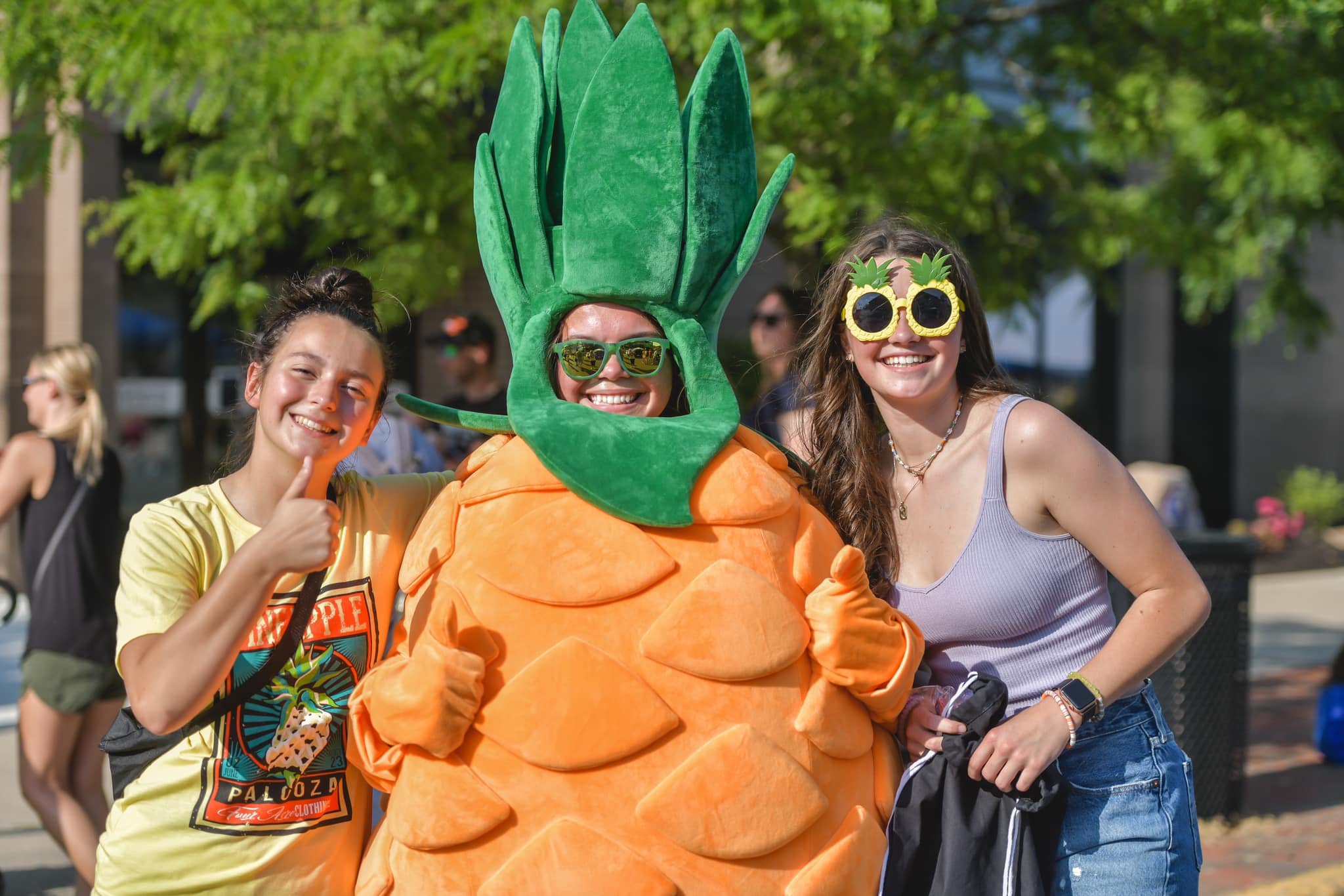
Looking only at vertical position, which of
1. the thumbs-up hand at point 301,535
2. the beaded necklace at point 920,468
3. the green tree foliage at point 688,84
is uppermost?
the green tree foliage at point 688,84

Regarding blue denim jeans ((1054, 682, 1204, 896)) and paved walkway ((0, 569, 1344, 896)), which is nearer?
blue denim jeans ((1054, 682, 1204, 896))

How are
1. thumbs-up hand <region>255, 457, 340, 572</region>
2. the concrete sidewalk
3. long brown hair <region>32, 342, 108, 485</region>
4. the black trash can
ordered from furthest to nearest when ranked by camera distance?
the black trash can, the concrete sidewalk, long brown hair <region>32, 342, 108, 485</region>, thumbs-up hand <region>255, 457, 340, 572</region>

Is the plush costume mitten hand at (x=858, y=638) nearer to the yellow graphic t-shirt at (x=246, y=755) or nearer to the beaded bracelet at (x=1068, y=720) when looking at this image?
the beaded bracelet at (x=1068, y=720)

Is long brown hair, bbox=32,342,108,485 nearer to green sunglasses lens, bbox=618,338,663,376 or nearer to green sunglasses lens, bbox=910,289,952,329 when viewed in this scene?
green sunglasses lens, bbox=618,338,663,376

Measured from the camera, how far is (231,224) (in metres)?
5.02

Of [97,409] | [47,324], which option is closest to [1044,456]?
[97,409]

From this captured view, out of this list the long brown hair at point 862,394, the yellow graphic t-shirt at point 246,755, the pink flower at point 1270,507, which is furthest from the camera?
the pink flower at point 1270,507

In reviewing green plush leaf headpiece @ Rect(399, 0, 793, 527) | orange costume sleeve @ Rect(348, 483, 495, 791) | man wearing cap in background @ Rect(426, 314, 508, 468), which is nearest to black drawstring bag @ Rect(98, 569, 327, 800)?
orange costume sleeve @ Rect(348, 483, 495, 791)

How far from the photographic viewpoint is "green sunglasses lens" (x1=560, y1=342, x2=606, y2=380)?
237cm

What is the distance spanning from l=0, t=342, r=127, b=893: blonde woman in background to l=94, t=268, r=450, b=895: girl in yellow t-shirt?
2.21m

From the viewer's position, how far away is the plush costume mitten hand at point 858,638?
84.9 inches

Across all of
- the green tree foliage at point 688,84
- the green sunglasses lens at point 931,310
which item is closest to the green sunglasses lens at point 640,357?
the green sunglasses lens at point 931,310

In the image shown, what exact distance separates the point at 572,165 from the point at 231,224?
10.1ft

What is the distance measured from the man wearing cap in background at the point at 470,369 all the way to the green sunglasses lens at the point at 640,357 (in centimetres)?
296
